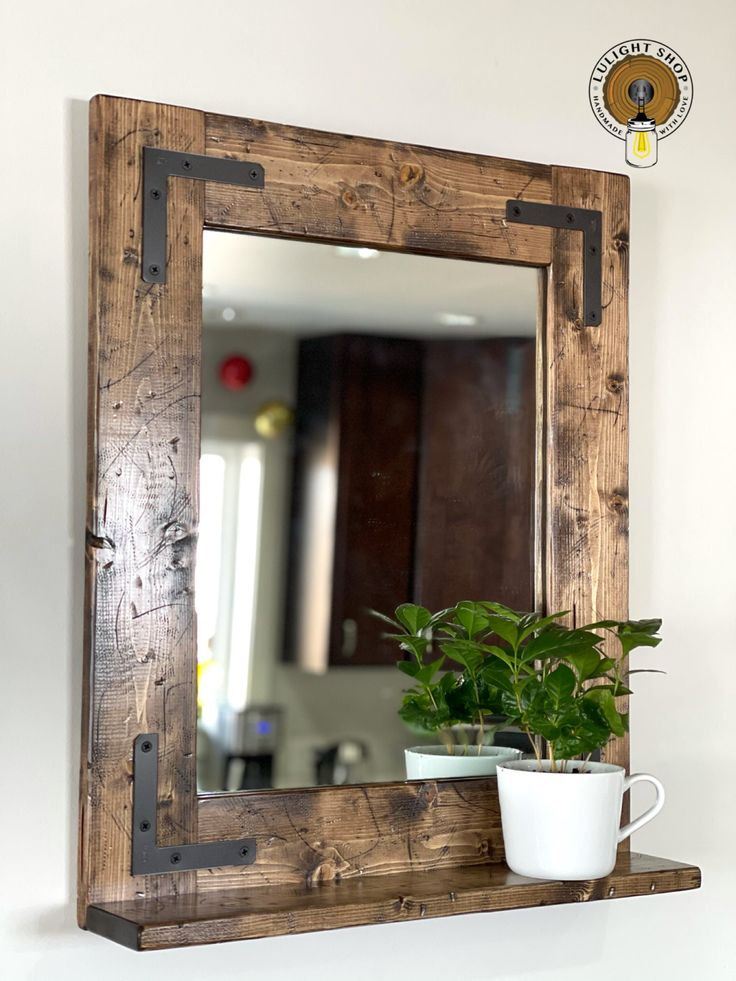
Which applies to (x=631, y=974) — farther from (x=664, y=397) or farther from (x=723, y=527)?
(x=664, y=397)

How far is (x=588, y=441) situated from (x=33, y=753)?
69 cm

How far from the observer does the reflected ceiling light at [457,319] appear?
1.37 metres

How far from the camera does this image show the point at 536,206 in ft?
4.58

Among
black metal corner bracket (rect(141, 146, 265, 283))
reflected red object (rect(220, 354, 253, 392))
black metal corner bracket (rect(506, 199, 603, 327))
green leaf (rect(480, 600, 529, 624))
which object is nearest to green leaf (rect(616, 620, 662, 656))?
green leaf (rect(480, 600, 529, 624))

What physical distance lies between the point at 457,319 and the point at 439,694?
1.35 ft

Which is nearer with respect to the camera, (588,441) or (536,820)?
(536,820)

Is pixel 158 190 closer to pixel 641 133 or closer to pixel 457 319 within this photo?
pixel 457 319

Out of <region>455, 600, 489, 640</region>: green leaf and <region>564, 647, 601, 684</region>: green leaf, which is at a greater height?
<region>455, 600, 489, 640</region>: green leaf

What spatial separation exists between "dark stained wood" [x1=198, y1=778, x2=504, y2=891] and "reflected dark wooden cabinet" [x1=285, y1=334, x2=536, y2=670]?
140mm

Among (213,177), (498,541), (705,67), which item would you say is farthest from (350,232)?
(705,67)

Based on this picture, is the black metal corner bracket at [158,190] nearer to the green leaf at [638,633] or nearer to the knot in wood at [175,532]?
the knot in wood at [175,532]

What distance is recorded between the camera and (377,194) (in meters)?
1.32

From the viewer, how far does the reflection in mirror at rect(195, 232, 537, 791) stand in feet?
4.10

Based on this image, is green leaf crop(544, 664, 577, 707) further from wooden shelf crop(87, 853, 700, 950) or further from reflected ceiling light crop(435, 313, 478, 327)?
reflected ceiling light crop(435, 313, 478, 327)
